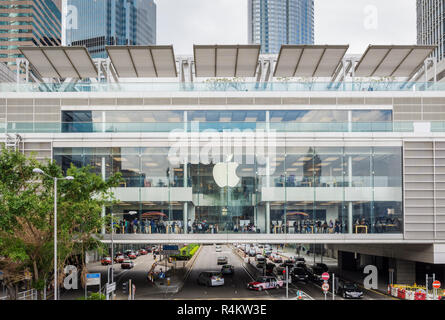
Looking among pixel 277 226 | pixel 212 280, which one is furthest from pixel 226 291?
pixel 277 226

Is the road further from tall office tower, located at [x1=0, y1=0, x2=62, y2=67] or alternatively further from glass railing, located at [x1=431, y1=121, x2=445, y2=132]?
tall office tower, located at [x1=0, y1=0, x2=62, y2=67]

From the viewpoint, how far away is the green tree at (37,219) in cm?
2295

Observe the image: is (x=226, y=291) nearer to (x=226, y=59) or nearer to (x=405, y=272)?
(x=405, y=272)

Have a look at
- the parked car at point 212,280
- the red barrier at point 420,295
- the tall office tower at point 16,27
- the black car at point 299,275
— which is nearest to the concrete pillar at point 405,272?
the red barrier at point 420,295

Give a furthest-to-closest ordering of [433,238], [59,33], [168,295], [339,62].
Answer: [59,33], [339,62], [168,295], [433,238]

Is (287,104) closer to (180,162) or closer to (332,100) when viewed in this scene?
(332,100)

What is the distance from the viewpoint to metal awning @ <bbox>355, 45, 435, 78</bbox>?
44.0 metres

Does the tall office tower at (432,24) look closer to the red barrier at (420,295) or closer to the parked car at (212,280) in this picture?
the red barrier at (420,295)

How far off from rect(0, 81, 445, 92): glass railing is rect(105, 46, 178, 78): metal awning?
3503 millimetres

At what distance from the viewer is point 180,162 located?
1337 inches

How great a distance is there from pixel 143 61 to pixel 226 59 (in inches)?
322

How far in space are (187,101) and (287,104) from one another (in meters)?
9.19

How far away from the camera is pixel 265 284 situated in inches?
1550
